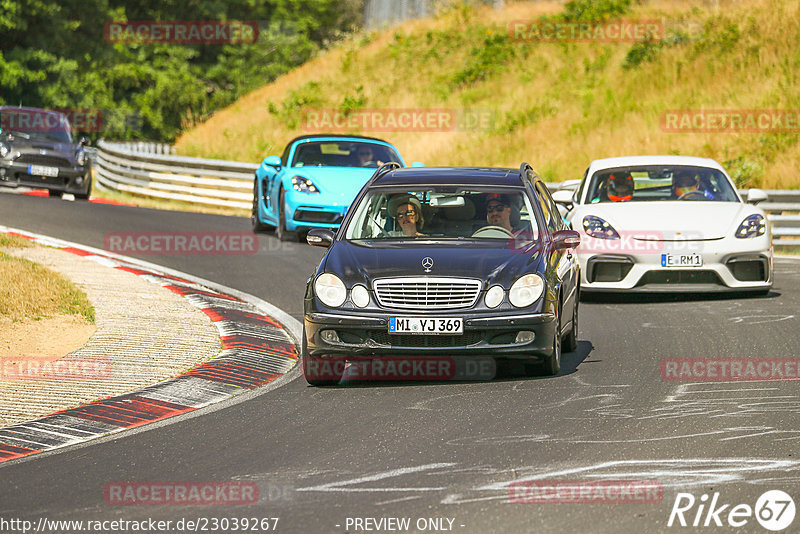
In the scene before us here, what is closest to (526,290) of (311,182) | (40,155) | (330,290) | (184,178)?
(330,290)

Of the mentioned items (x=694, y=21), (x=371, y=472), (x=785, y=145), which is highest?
(x=694, y=21)

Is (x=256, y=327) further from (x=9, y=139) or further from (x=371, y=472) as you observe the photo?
(x=9, y=139)

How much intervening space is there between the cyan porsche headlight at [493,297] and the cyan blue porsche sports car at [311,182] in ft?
31.3

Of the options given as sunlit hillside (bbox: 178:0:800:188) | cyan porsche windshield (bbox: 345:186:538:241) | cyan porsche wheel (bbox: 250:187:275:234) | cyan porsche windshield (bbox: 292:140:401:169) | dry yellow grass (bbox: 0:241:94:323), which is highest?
sunlit hillside (bbox: 178:0:800:188)

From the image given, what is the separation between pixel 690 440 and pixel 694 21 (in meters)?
31.1

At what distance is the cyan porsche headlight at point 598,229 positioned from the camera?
535 inches

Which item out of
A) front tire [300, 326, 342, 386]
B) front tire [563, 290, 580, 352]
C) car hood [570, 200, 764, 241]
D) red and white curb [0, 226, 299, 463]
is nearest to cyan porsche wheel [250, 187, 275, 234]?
red and white curb [0, 226, 299, 463]

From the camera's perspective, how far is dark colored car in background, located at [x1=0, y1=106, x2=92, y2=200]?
25.5 m

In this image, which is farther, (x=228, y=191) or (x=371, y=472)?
(x=228, y=191)

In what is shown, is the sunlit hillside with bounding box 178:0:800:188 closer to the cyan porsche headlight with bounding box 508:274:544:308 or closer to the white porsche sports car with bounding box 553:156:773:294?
the white porsche sports car with bounding box 553:156:773:294

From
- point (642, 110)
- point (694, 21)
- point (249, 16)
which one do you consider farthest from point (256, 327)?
point (249, 16)

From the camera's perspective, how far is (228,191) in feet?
85.5

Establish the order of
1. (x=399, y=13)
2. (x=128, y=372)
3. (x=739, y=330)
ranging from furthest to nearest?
1. (x=399, y=13)
2. (x=739, y=330)
3. (x=128, y=372)

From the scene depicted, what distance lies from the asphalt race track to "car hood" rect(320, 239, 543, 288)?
30.2 inches
